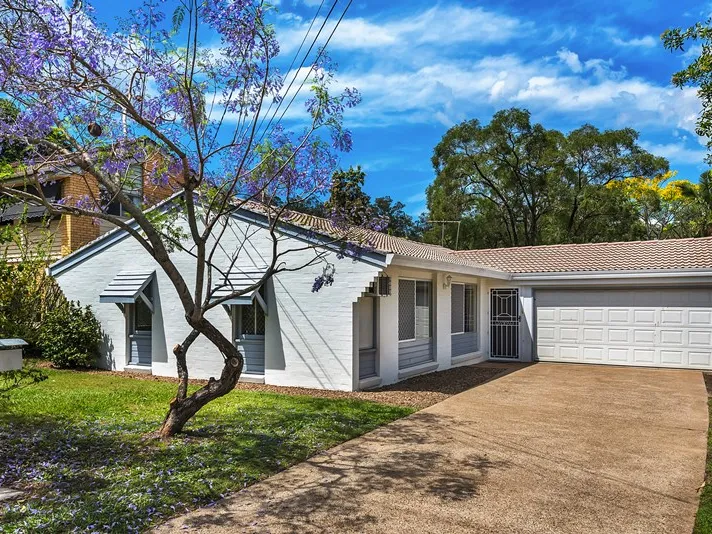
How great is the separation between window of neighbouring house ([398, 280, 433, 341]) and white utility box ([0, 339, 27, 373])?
7627 mm

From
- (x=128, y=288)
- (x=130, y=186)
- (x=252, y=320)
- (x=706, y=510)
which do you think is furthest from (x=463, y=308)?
(x=706, y=510)

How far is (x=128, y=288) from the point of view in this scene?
13.0 meters

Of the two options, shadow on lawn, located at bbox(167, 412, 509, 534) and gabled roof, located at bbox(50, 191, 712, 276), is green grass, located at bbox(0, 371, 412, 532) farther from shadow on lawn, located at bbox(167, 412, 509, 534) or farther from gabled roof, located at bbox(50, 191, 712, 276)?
gabled roof, located at bbox(50, 191, 712, 276)

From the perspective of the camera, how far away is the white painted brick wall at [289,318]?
1084cm

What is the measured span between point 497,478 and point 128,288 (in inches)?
394

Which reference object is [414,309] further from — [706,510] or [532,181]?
[532,181]

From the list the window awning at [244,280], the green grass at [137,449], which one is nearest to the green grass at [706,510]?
the green grass at [137,449]

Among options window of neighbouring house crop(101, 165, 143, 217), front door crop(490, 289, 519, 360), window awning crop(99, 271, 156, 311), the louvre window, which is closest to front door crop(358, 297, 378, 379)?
the louvre window

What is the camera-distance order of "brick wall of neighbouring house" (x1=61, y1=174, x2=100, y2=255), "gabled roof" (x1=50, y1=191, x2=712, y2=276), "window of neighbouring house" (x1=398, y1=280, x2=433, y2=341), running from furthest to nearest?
1. "brick wall of neighbouring house" (x1=61, y1=174, x2=100, y2=255)
2. "window of neighbouring house" (x1=398, y1=280, x2=433, y2=341)
3. "gabled roof" (x1=50, y1=191, x2=712, y2=276)

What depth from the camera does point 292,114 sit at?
7758 millimetres

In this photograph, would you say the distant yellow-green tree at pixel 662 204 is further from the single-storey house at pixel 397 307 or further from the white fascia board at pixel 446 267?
the white fascia board at pixel 446 267

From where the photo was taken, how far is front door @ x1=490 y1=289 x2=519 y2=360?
17.0 metres

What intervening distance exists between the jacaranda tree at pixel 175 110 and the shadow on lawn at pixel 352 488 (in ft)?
6.29

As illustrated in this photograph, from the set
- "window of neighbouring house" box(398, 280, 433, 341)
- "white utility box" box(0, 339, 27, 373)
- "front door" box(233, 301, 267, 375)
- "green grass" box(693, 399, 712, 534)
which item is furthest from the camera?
"window of neighbouring house" box(398, 280, 433, 341)
